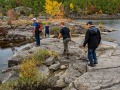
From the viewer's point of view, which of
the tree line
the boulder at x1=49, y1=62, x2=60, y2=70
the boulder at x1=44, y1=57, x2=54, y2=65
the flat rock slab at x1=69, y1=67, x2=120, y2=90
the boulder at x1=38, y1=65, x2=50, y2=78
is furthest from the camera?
the tree line

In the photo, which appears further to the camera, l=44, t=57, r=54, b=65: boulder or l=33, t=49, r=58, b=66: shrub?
l=33, t=49, r=58, b=66: shrub

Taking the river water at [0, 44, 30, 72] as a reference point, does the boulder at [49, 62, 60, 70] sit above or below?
above

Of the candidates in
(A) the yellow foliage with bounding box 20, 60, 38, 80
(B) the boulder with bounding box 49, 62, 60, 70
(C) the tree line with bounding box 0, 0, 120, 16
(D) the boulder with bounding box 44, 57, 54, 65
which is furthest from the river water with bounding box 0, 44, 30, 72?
(C) the tree line with bounding box 0, 0, 120, 16

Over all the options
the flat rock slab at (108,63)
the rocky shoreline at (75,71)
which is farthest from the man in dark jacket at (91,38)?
the rocky shoreline at (75,71)

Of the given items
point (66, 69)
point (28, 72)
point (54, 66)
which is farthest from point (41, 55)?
point (28, 72)

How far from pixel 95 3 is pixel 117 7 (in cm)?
1098

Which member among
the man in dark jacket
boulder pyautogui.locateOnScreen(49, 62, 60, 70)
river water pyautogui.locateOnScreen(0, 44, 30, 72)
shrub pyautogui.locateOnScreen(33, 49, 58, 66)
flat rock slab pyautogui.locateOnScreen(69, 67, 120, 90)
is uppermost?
the man in dark jacket

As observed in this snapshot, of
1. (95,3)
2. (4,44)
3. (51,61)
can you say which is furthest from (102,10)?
(51,61)

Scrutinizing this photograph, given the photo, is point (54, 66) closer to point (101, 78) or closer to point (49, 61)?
point (49, 61)

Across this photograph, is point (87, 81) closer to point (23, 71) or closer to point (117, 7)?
point (23, 71)

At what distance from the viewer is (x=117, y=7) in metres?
129

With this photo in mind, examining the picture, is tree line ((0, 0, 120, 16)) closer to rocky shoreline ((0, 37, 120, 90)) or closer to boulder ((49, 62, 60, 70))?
rocky shoreline ((0, 37, 120, 90))

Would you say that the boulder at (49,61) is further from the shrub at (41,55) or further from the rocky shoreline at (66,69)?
the shrub at (41,55)

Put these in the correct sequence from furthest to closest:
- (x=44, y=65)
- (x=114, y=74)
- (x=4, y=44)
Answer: (x=4, y=44) → (x=44, y=65) → (x=114, y=74)
